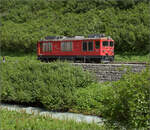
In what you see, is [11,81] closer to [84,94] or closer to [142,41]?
[84,94]

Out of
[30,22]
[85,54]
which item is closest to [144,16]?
[85,54]

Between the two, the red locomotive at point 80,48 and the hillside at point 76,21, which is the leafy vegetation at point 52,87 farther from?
the hillside at point 76,21

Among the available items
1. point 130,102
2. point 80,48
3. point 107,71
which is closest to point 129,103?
point 130,102

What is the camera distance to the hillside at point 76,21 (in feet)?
89.1

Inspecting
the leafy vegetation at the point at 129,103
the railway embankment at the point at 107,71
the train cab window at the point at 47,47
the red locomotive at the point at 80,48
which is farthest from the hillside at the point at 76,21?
the leafy vegetation at the point at 129,103

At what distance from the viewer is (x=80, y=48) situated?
21.1 metres

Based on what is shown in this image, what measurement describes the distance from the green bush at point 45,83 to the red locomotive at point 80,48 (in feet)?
14.6

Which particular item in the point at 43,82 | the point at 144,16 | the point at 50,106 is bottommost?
the point at 50,106

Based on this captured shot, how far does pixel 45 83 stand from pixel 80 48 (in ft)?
21.2

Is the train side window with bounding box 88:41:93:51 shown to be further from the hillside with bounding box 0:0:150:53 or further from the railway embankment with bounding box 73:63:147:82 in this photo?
the hillside with bounding box 0:0:150:53

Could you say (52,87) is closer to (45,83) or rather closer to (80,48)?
(45,83)

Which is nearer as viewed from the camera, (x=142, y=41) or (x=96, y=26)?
(x=142, y=41)

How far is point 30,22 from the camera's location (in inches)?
1594

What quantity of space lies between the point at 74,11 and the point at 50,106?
27.3 meters
